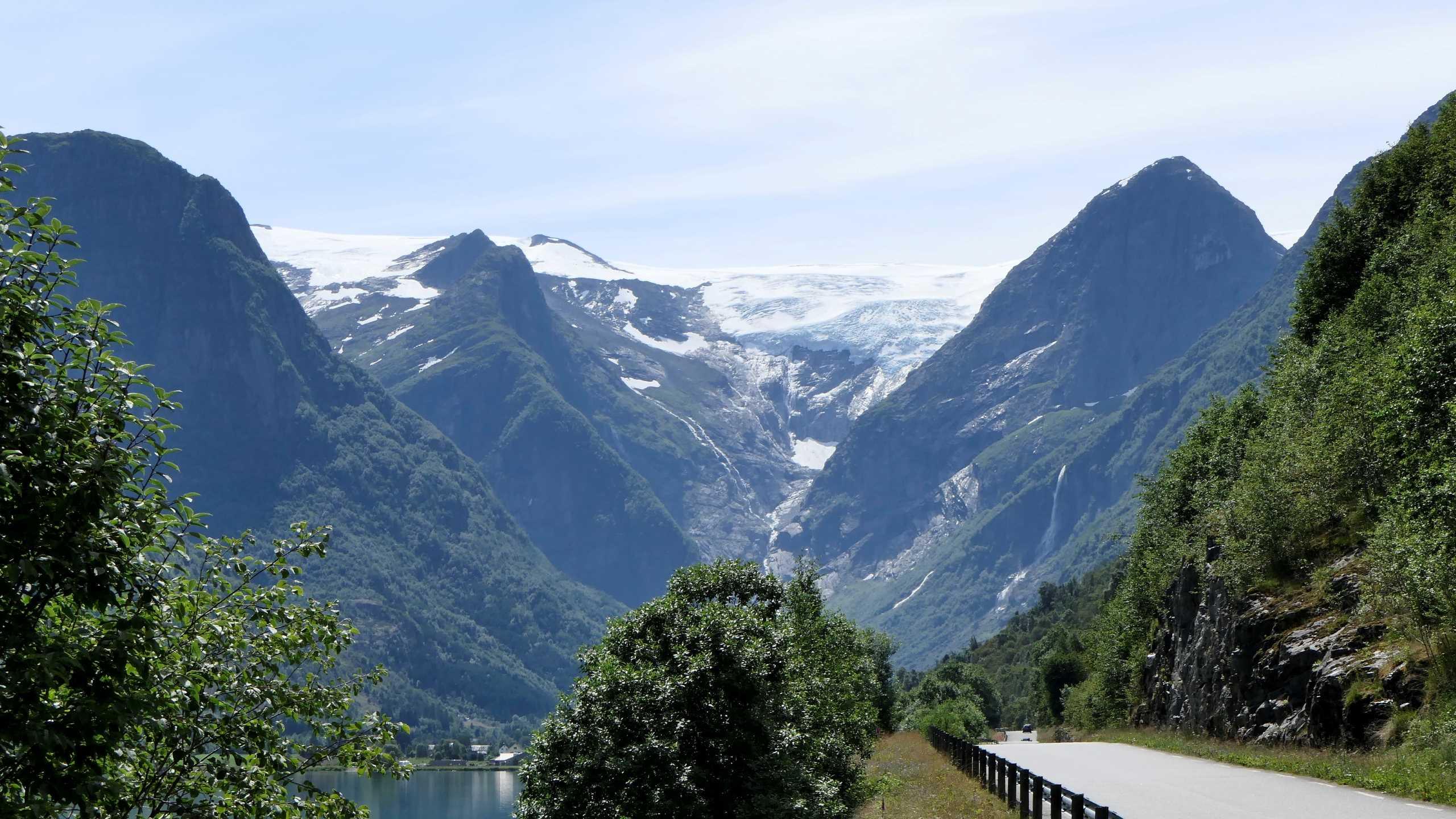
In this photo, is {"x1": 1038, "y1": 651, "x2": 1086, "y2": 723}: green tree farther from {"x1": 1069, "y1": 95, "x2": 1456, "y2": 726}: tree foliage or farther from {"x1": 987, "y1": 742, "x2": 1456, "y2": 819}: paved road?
{"x1": 987, "y1": 742, "x2": 1456, "y2": 819}: paved road

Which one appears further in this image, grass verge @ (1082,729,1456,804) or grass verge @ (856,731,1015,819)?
grass verge @ (856,731,1015,819)

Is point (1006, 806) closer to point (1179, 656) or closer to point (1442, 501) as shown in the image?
point (1442, 501)

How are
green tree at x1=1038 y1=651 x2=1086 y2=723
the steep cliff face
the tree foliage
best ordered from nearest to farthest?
the tree foliage
the steep cliff face
green tree at x1=1038 y1=651 x2=1086 y2=723

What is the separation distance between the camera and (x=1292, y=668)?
3603 cm

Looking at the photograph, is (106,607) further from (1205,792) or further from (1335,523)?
(1335,523)

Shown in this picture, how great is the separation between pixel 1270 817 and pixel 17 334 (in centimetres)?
1999

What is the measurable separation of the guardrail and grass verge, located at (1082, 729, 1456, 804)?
18.8 ft

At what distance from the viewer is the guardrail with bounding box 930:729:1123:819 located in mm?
18828

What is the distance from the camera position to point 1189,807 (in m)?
23.2

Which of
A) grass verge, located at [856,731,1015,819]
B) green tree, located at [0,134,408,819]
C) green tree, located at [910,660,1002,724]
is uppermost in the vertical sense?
green tree, located at [0,134,408,819]

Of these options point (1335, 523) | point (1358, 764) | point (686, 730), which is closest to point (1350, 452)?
point (1335, 523)

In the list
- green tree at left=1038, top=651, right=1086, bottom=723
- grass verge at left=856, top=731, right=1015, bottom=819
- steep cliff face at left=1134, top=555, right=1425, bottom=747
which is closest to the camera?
grass verge at left=856, top=731, right=1015, bottom=819

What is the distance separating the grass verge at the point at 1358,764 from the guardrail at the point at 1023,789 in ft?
18.8

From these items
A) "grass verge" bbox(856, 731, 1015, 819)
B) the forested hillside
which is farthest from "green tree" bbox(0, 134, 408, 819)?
the forested hillside
